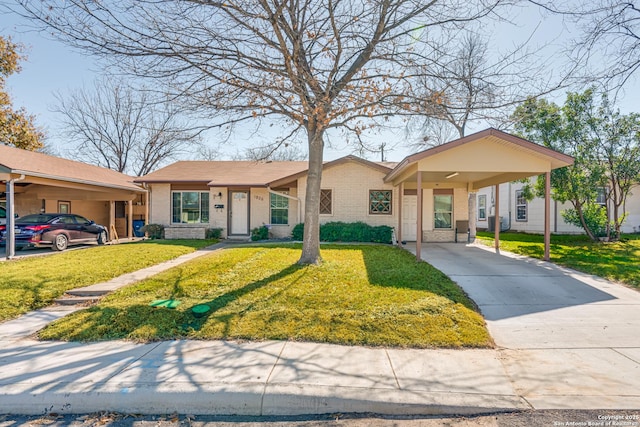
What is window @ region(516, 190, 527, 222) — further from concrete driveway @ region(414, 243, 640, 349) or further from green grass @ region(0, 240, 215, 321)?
green grass @ region(0, 240, 215, 321)

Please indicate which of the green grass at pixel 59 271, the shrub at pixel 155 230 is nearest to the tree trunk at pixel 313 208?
the green grass at pixel 59 271

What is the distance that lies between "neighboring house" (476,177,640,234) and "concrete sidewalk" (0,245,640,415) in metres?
17.3

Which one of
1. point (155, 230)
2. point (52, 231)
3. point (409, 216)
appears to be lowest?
point (155, 230)

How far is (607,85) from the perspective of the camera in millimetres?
8531

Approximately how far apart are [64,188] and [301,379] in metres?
18.4

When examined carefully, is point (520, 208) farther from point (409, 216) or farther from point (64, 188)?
point (64, 188)

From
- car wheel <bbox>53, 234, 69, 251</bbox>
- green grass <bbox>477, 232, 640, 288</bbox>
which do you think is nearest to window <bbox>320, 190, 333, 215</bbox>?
green grass <bbox>477, 232, 640, 288</bbox>

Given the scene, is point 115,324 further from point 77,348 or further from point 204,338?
point 204,338

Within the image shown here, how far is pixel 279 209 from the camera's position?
54.4 feet

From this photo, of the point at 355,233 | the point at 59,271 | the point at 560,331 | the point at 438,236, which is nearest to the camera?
the point at 560,331

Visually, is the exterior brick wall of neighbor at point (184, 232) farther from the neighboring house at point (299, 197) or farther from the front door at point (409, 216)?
the front door at point (409, 216)

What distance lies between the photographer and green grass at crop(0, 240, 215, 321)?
248 inches

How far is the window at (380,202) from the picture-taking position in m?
15.3

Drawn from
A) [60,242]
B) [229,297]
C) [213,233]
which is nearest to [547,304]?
[229,297]
